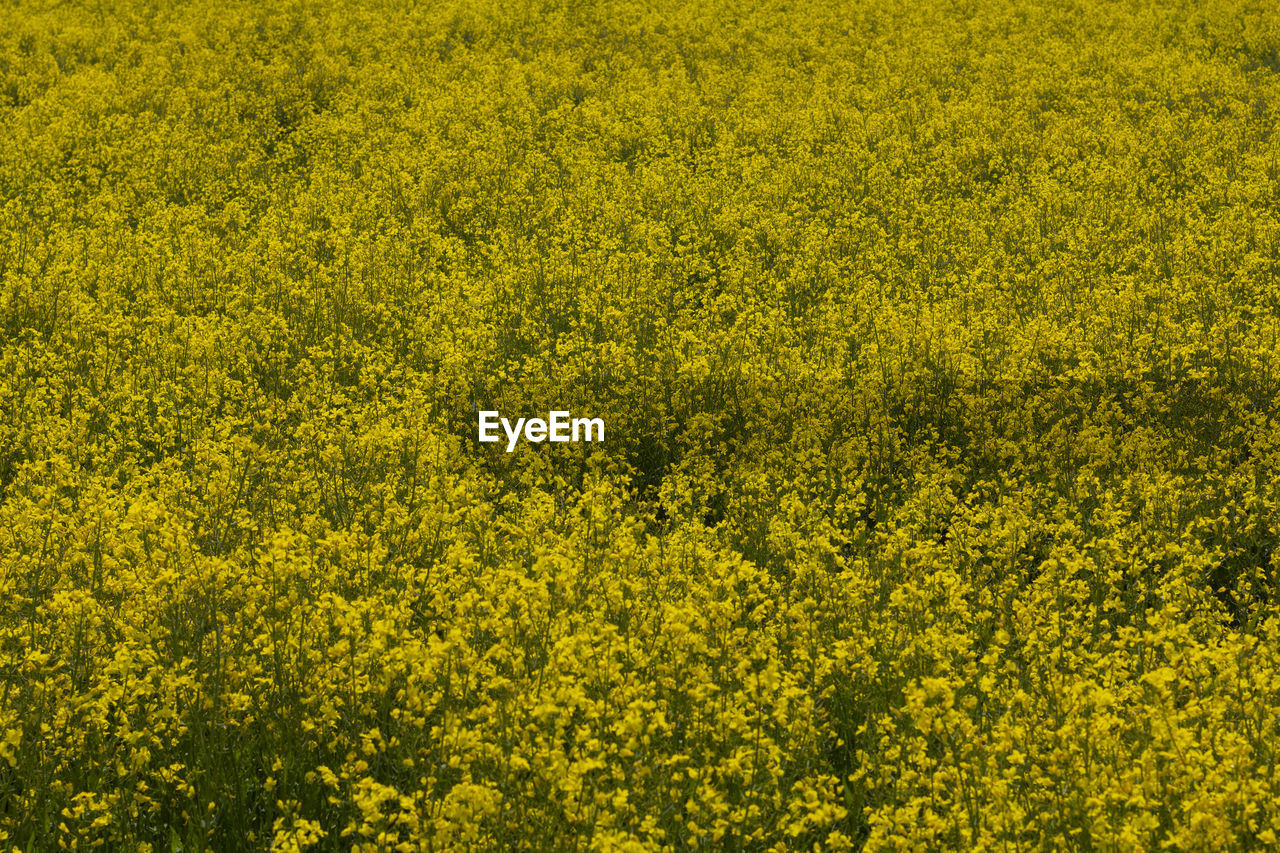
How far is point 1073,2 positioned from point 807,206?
11809mm

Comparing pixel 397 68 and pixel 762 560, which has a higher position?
pixel 397 68

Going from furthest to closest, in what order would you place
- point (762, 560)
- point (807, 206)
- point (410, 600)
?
point (807, 206) → point (762, 560) → point (410, 600)

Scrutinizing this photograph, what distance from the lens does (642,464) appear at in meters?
7.59

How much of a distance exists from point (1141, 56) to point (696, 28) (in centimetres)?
647

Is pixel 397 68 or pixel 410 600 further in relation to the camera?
pixel 397 68

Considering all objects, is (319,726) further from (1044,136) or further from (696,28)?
(696,28)

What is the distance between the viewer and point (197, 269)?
10312 mm

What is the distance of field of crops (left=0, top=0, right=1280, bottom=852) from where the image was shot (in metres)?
4.15

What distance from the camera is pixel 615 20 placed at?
19922 mm

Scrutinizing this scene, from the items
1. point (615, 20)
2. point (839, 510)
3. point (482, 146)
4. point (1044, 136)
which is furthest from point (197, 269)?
point (615, 20)

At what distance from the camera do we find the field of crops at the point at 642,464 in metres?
4.15

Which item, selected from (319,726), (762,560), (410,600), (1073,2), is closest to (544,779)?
(319,726)

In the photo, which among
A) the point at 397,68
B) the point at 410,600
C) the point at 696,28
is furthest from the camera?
the point at 696,28

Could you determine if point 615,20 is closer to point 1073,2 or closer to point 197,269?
point 1073,2
